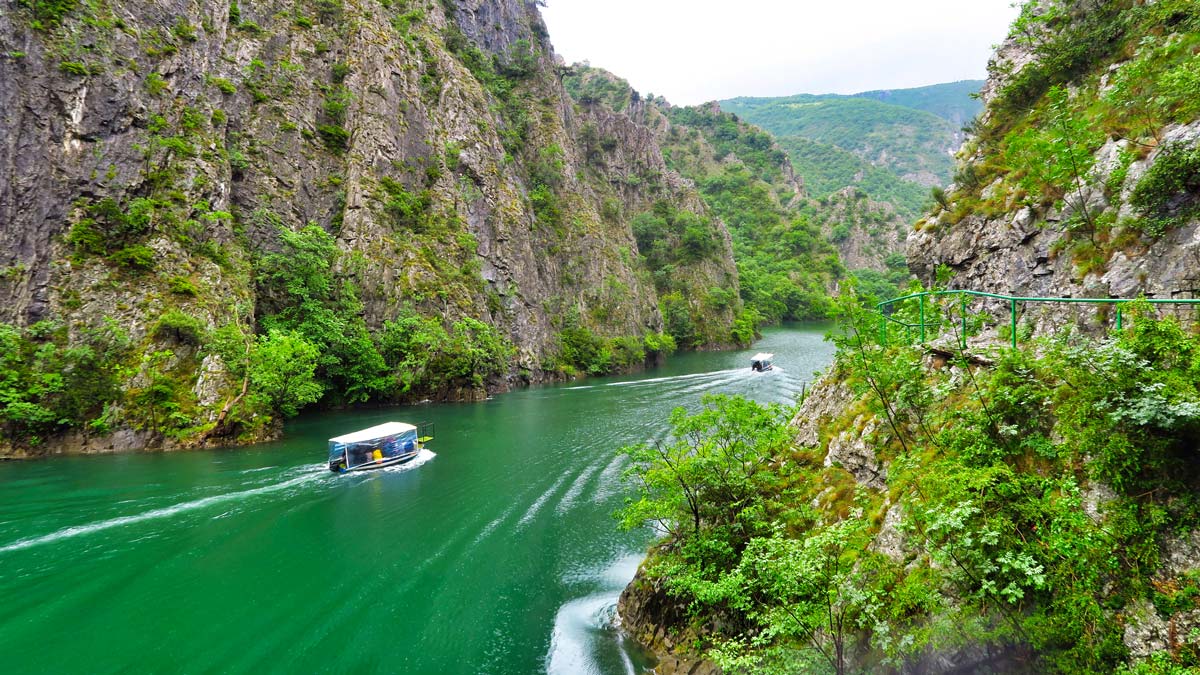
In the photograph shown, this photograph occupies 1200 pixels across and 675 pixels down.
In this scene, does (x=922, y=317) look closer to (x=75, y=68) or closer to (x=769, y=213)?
(x=75, y=68)

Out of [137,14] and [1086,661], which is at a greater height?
[137,14]

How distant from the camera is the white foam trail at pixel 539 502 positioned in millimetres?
16906

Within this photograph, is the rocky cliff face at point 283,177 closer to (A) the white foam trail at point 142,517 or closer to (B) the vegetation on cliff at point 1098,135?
(A) the white foam trail at point 142,517

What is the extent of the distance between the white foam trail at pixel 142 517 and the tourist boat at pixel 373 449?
62.3 inches

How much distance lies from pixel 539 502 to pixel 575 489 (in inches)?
66.8

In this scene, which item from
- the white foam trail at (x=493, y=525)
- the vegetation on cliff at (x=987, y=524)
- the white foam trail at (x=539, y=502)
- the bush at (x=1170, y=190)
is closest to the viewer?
the vegetation on cliff at (x=987, y=524)

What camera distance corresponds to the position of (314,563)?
13.9m

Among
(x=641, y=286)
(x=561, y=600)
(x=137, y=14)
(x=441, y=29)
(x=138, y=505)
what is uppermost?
(x=441, y=29)

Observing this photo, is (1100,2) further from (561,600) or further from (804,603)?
(561,600)

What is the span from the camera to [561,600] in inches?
482

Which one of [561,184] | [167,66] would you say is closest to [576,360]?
[561,184]

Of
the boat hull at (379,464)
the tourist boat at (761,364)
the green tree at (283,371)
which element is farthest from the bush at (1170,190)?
the tourist boat at (761,364)

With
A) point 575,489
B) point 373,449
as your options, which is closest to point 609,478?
point 575,489

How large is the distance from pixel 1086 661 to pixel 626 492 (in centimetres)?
1444
